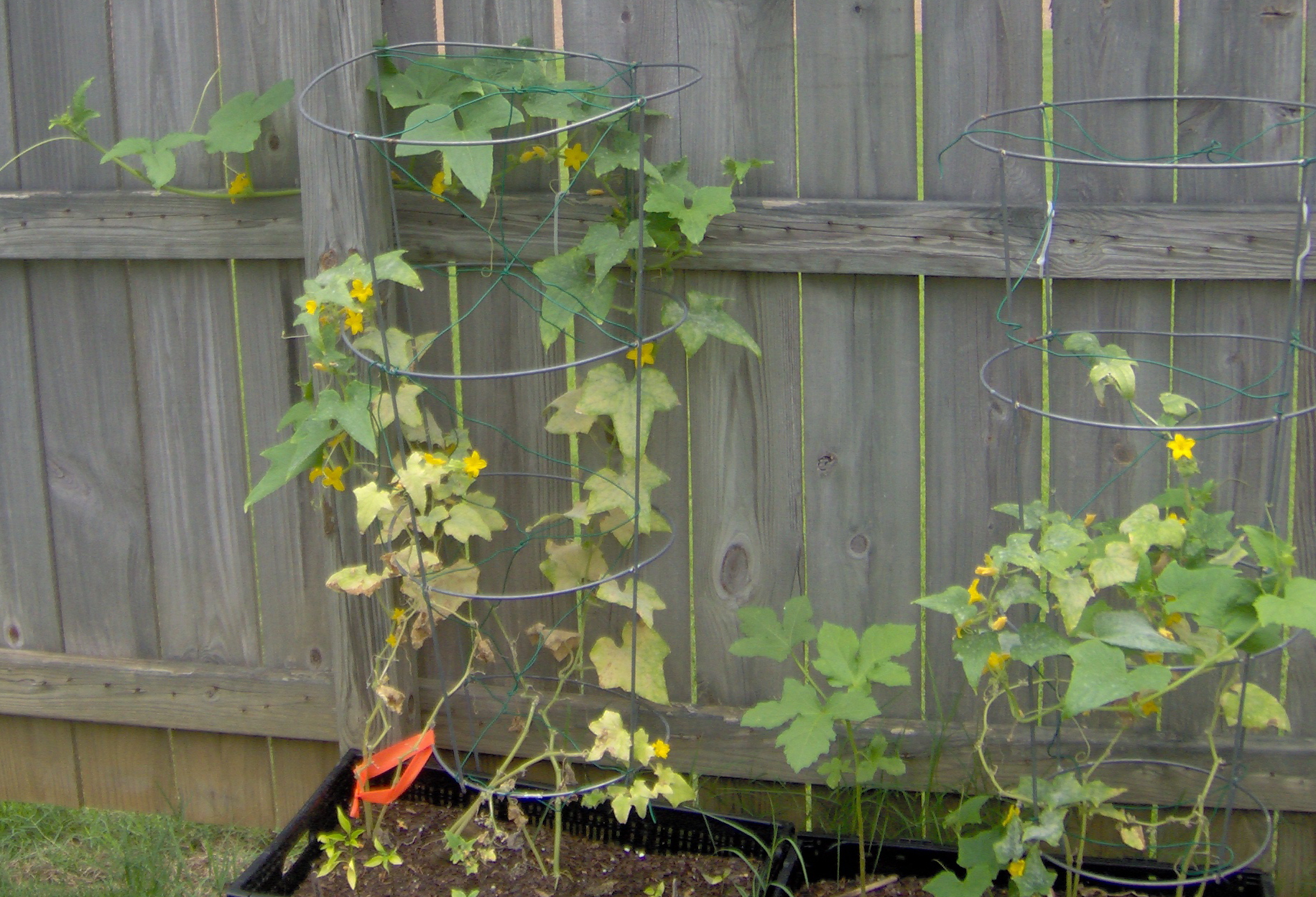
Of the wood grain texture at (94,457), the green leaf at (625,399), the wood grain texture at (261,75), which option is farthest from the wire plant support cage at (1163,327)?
the wood grain texture at (94,457)

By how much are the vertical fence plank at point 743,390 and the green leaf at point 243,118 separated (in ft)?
2.53

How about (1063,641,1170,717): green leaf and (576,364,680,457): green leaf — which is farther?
(576,364,680,457): green leaf

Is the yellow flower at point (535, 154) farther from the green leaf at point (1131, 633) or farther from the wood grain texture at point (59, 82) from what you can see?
the green leaf at point (1131, 633)

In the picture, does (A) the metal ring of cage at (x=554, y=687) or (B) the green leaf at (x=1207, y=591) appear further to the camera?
(A) the metal ring of cage at (x=554, y=687)

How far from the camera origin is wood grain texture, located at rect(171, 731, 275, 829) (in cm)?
278

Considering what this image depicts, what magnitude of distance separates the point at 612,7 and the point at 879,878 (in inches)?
64.3

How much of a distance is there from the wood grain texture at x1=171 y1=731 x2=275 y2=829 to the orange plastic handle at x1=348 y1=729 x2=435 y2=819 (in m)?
0.54

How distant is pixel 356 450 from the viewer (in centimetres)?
236

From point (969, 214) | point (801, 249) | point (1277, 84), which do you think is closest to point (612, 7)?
point (801, 249)

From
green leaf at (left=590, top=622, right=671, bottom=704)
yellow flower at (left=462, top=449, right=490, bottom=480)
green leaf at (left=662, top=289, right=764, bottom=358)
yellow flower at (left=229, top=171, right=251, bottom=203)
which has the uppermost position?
yellow flower at (left=229, top=171, right=251, bottom=203)

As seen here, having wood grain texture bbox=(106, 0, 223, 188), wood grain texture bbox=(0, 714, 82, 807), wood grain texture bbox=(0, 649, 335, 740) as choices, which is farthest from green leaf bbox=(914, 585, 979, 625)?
wood grain texture bbox=(0, 714, 82, 807)

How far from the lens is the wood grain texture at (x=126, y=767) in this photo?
9.30ft

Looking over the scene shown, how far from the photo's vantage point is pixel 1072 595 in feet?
5.85

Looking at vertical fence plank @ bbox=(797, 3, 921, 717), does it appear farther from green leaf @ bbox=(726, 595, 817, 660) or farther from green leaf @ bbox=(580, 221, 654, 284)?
green leaf @ bbox=(580, 221, 654, 284)
